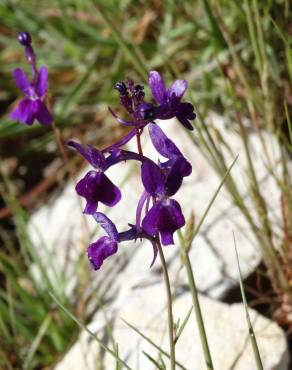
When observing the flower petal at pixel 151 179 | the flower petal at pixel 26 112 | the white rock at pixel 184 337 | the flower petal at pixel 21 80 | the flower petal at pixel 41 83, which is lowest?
the white rock at pixel 184 337

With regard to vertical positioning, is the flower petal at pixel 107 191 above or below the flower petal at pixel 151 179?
above

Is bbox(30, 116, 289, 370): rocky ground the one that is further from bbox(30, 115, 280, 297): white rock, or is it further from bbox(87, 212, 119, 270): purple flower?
bbox(87, 212, 119, 270): purple flower

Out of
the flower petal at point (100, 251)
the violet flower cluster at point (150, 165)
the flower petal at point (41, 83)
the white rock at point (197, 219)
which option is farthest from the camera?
the white rock at point (197, 219)

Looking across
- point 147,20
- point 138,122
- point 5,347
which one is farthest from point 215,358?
point 147,20

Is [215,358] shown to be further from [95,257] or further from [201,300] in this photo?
[95,257]

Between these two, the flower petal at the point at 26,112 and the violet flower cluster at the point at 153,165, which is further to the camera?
the flower petal at the point at 26,112

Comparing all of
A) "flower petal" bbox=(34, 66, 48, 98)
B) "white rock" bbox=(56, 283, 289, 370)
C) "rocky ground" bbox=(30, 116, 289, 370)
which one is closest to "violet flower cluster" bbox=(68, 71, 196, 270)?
"rocky ground" bbox=(30, 116, 289, 370)

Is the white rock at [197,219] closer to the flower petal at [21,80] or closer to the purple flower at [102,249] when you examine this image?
the flower petal at [21,80]

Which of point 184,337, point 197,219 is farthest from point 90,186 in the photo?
point 197,219

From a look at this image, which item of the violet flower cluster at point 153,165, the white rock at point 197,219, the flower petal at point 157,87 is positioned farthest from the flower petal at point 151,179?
the white rock at point 197,219
